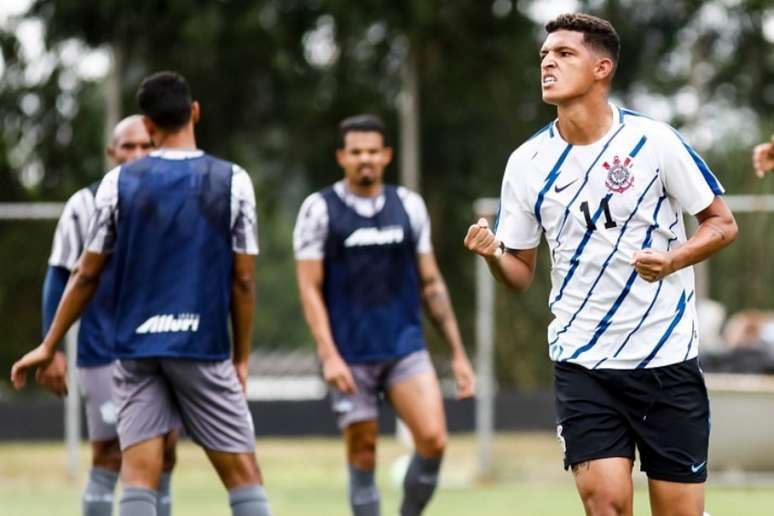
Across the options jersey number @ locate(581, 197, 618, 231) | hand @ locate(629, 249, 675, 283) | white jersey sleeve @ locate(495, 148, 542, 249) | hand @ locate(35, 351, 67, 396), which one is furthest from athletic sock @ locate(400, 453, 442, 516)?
hand @ locate(629, 249, 675, 283)

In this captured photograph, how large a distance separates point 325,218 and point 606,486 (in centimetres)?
387

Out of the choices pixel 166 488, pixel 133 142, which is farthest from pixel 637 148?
pixel 166 488

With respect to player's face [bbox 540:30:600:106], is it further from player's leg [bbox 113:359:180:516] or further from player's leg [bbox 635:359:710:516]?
player's leg [bbox 113:359:180:516]

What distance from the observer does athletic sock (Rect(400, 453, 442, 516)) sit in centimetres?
970

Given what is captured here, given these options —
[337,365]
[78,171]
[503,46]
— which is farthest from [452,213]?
[337,365]

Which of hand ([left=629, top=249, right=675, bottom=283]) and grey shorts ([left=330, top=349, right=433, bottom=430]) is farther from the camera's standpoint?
grey shorts ([left=330, top=349, right=433, bottom=430])

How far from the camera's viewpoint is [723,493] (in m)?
14.1

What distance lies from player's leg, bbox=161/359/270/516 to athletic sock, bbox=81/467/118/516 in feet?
5.13

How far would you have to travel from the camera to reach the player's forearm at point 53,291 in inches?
338

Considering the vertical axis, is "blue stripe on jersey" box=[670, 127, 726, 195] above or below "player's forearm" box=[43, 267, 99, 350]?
above

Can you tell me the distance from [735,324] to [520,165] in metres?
10.8

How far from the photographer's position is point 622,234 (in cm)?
641

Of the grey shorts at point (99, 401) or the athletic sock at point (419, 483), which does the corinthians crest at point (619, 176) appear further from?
the athletic sock at point (419, 483)

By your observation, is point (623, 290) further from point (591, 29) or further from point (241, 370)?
point (241, 370)
